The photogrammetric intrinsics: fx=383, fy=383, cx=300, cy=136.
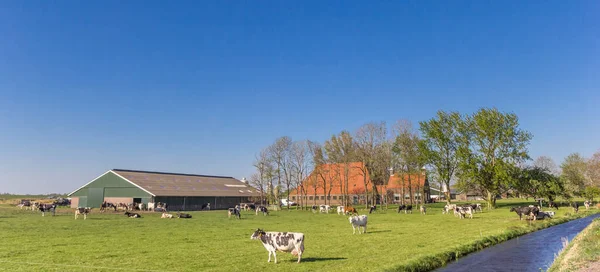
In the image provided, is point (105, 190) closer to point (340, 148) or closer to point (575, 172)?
point (340, 148)

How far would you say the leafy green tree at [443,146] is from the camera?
70.2 meters

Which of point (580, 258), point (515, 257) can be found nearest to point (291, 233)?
point (515, 257)

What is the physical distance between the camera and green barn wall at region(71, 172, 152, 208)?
77469mm

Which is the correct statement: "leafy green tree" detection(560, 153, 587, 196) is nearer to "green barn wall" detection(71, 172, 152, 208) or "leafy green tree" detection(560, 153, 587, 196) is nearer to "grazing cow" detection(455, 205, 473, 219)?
"grazing cow" detection(455, 205, 473, 219)

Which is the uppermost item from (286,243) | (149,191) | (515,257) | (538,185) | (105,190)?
(538,185)

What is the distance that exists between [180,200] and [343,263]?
68.9m

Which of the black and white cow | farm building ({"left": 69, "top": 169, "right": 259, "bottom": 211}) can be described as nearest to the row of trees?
farm building ({"left": 69, "top": 169, "right": 259, "bottom": 211})

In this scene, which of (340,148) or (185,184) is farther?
(185,184)

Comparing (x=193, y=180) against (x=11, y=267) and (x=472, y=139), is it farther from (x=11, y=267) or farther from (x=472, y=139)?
(x=11, y=267)

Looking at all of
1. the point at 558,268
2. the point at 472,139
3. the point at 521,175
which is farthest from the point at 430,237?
the point at 521,175

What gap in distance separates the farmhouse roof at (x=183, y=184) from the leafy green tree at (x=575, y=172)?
73510 millimetres

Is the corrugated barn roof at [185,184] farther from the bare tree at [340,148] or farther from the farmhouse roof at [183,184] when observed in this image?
the bare tree at [340,148]

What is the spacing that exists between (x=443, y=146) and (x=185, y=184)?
185 ft

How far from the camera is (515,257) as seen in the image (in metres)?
20.2
